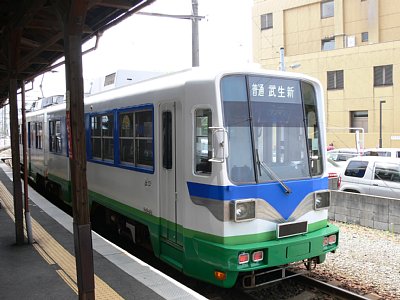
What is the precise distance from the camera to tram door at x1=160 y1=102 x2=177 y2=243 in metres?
5.68

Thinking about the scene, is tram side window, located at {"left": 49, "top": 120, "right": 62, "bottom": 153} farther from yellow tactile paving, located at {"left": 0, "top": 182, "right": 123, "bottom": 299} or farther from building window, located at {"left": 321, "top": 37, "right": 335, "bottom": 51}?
building window, located at {"left": 321, "top": 37, "right": 335, "bottom": 51}

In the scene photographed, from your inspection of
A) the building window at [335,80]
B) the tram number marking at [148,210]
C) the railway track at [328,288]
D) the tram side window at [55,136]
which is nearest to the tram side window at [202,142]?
the tram number marking at [148,210]

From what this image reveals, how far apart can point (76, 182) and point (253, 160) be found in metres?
2.32

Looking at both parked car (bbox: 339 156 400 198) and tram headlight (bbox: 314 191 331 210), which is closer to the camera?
tram headlight (bbox: 314 191 331 210)

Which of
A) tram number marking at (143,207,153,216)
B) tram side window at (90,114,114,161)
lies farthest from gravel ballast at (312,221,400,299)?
tram side window at (90,114,114,161)

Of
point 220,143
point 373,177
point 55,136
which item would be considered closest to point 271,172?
point 220,143

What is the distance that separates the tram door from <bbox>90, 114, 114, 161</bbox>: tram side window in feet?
6.36

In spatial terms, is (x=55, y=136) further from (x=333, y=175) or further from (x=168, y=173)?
(x=333, y=175)

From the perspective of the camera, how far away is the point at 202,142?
5.27m

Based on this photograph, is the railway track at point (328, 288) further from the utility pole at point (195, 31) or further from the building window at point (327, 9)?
the building window at point (327, 9)

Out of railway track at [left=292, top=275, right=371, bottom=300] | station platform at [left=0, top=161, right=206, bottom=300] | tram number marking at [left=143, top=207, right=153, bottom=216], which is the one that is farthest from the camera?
tram number marking at [left=143, top=207, right=153, bottom=216]

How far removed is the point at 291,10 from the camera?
147 ft

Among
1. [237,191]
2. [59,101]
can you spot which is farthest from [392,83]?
[237,191]

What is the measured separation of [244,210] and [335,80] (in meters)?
35.7
